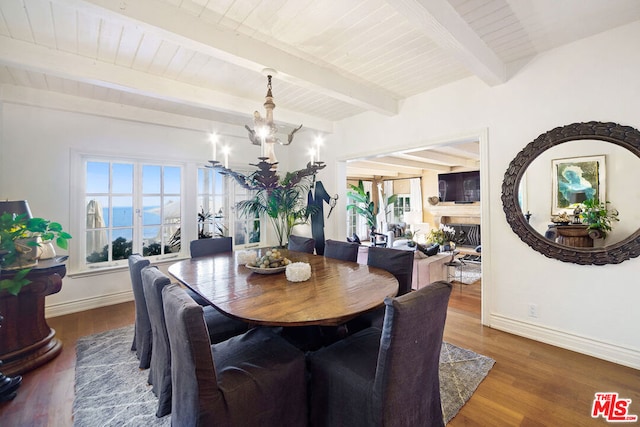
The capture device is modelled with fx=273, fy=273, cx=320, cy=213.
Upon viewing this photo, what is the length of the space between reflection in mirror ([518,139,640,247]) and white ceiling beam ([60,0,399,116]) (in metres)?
1.90

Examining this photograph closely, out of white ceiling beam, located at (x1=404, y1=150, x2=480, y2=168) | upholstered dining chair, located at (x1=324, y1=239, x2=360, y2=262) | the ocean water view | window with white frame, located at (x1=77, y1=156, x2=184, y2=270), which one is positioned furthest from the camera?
white ceiling beam, located at (x1=404, y1=150, x2=480, y2=168)

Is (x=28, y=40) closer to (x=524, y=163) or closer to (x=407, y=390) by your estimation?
(x=407, y=390)

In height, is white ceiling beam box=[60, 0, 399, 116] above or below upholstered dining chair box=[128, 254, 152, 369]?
above

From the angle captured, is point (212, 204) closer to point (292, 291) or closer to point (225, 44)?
point (225, 44)

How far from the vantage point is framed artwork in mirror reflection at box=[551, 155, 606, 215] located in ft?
7.58

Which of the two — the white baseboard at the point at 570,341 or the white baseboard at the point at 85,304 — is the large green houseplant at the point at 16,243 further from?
the white baseboard at the point at 570,341

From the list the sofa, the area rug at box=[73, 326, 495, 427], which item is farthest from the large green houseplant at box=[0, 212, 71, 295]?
the sofa

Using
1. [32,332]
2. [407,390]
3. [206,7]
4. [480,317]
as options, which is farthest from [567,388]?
[32,332]

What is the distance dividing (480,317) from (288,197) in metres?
3.07

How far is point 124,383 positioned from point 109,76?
2.57 metres

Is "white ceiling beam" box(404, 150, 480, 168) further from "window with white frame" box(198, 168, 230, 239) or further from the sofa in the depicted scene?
"window with white frame" box(198, 168, 230, 239)

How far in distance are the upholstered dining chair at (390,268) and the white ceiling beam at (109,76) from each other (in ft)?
7.60

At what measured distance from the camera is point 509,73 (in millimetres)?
2645

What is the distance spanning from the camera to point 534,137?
2549 mm
